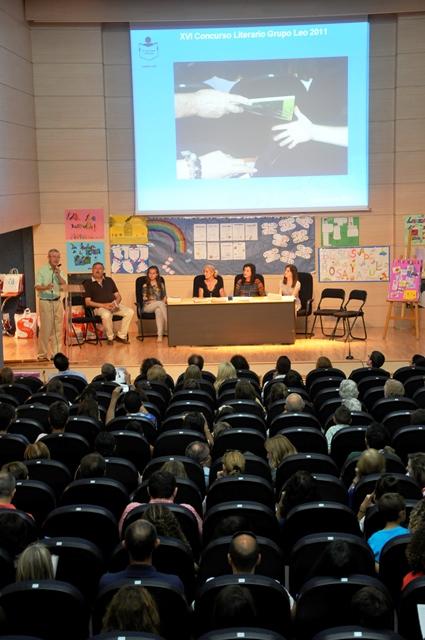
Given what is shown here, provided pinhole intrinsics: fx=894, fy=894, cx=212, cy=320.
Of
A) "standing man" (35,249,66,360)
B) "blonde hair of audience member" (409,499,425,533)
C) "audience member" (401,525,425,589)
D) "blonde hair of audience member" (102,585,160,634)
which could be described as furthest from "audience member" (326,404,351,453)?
"standing man" (35,249,66,360)

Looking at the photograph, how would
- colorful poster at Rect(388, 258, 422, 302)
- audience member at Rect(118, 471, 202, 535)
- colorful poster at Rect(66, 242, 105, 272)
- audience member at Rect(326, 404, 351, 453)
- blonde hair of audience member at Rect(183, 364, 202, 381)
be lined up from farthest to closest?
colorful poster at Rect(66, 242, 105, 272), colorful poster at Rect(388, 258, 422, 302), blonde hair of audience member at Rect(183, 364, 202, 381), audience member at Rect(326, 404, 351, 453), audience member at Rect(118, 471, 202, 535)

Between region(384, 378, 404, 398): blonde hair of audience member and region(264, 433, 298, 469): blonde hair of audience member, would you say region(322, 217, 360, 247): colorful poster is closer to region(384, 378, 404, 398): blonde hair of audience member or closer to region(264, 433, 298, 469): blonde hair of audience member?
region(384, 378, 404, 398): blonde hair of audience member

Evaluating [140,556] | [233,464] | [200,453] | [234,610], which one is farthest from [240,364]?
[234,610]

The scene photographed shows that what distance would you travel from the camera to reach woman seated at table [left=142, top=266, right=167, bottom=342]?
44.1 ft

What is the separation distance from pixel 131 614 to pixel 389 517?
5.65 feet

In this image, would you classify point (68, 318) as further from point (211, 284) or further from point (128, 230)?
point (211, 284)

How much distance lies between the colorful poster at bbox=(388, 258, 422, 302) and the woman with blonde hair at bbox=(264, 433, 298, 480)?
7.56m

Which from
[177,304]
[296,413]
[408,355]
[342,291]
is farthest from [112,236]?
[296,413]

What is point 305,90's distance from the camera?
45.4 ft

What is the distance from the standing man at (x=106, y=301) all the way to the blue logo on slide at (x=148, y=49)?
10.9ft

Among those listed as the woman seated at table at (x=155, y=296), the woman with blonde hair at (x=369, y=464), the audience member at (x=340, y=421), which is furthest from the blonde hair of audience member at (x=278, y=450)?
the woman seated at table at (x=155, y=296)

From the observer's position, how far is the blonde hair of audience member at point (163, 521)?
13.8 ft

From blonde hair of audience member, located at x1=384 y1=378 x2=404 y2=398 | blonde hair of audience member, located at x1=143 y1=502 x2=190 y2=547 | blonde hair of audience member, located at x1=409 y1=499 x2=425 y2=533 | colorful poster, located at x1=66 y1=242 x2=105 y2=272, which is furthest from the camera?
colorful poster, located at x1=66 y1=242 x2=105 y2=272

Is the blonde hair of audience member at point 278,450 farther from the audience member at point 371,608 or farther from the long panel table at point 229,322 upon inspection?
the long panel table at point 229,322
